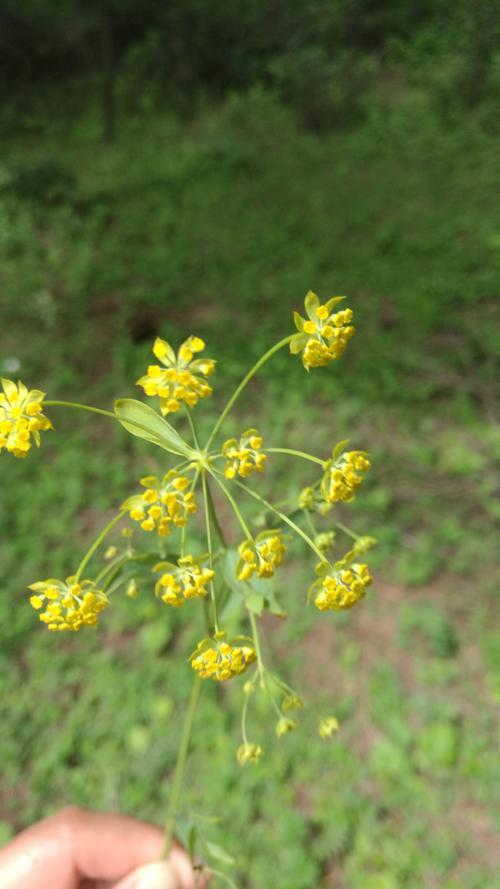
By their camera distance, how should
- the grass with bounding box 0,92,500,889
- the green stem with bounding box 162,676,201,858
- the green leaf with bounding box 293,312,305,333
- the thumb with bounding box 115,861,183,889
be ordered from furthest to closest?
the grass with bounding box 0,92,500,889 < the thumb with bounding box 115,861,183,889 < the green stem with bounding box 162,676,201,858 < the green leaf with bounding box 293,312,305,333

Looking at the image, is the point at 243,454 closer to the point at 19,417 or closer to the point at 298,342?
the point at 298,342

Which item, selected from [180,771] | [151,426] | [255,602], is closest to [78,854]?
[180,771]

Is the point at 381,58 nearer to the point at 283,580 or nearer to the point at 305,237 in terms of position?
the point at 305,237

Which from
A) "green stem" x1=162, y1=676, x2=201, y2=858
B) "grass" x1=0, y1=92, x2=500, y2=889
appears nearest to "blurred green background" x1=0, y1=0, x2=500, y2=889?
"grass" x1=0, y1=92, x2=500, y2=889

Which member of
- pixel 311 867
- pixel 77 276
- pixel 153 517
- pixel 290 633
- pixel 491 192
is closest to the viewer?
pixel 153 517

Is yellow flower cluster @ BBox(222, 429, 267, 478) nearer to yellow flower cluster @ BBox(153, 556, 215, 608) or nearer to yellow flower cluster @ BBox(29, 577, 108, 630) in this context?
yellow flower cluster @ BBox(153, 556, 215, 608)

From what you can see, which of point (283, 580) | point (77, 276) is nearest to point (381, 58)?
point (77, 276)

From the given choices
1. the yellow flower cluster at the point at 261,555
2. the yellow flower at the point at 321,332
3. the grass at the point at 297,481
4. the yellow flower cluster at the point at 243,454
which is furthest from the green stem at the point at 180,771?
the grass at the point at 297,481
